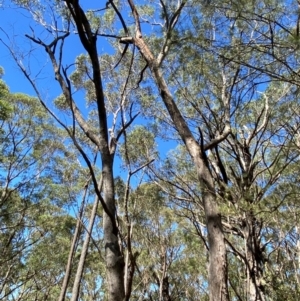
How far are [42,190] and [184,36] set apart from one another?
772 centimetres

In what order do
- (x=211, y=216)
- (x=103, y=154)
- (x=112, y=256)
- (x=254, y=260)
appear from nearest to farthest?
(x=112, y=256)
(x=103, y=154)
(x=211, y=216)
(x=254, y=260)

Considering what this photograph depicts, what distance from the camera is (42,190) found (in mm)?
10414

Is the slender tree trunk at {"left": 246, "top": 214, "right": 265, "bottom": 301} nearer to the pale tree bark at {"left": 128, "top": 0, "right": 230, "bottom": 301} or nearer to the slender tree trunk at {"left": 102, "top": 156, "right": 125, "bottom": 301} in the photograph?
the pale tree bark at {"left": 128, "top": 0, "right": 230, "bottom": 301}

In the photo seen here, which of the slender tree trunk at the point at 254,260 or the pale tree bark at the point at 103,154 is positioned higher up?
the slender tree trunk at the point at 254,260

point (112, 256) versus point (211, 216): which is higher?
point (211, 216)

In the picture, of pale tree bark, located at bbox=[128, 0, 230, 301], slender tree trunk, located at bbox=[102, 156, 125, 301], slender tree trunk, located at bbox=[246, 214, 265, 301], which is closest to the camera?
slender tree trunk, located at bbox=[102, 156, 125, 301]

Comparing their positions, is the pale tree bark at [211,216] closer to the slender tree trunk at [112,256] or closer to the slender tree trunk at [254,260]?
the slender tree trunk at [112,256]

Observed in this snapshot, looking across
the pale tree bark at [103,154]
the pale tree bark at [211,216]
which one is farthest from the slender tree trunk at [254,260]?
the pale tree bark at [103,154]

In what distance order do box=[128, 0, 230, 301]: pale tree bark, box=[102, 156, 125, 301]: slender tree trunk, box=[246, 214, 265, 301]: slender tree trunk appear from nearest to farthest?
box=[102, 156, 125, 301]: slender tree trunk, box=[128, 0, 230, 301]: pale tree bark, box=[246, 214, 265, 301]: slender tree trunk

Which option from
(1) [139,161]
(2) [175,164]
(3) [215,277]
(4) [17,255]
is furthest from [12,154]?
(3) [215,277]

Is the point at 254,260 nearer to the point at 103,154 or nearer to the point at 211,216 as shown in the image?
the point at 211,216

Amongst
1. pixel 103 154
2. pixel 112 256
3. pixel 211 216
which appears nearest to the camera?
pixel 112 256

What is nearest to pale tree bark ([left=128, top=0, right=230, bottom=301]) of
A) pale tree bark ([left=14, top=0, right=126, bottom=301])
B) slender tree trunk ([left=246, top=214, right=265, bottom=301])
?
pale tree bark ([left=14, top=0, right=126, bottom=301])

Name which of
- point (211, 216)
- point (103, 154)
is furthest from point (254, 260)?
point (103, 154)
